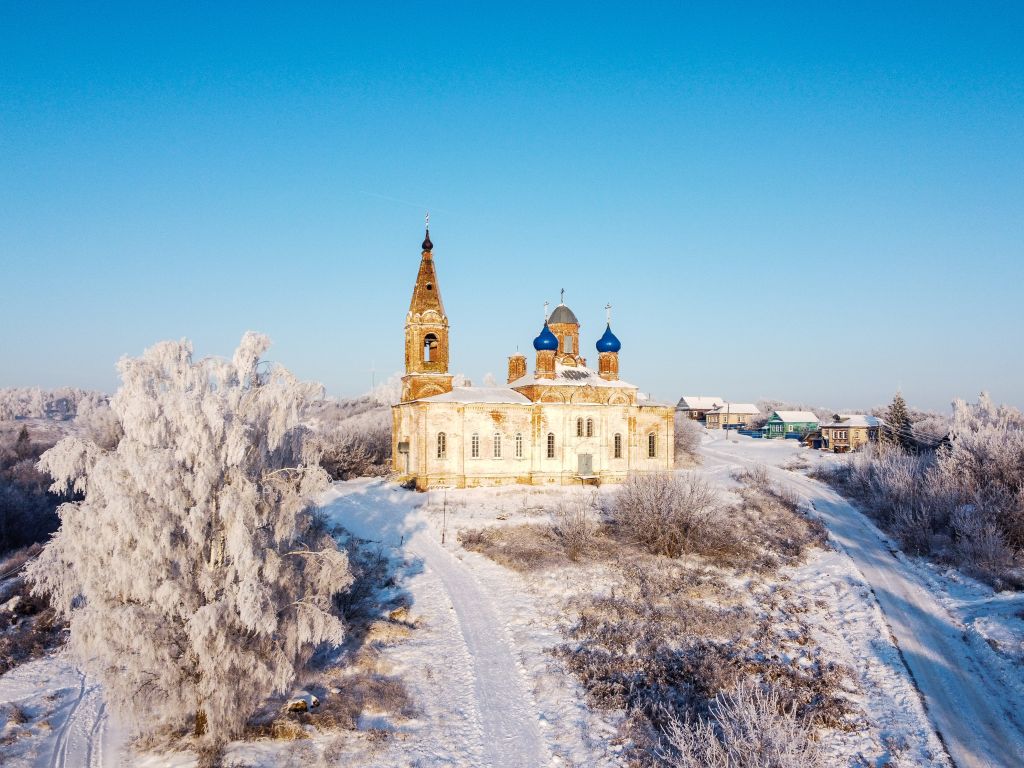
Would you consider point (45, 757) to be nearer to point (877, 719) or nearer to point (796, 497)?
point (877, 719)

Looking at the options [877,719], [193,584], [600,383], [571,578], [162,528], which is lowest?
[877,719]

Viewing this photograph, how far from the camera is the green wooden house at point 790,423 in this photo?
67.8 meters

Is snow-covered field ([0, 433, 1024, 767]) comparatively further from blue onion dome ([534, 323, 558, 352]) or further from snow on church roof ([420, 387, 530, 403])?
blue onion dome ([534, 323, 558, 352])

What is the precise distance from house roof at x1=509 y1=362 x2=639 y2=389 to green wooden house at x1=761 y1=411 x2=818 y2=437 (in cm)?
3847

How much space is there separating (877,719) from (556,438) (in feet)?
69.6

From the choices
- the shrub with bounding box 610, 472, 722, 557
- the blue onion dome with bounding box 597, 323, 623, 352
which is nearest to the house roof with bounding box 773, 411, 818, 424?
the blue onion dome with bounding box 597, 323, 623, 352

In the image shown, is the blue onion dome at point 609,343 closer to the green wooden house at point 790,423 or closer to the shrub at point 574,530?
the shrub at point 574,530

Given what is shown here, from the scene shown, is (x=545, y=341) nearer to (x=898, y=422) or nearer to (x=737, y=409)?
(x=898, y=422)

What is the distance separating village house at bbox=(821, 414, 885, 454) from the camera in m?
56.1

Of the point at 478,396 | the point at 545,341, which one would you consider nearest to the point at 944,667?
the point at 478,396

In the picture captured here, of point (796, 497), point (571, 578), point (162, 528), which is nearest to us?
point (162, 528)

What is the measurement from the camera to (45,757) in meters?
11.6

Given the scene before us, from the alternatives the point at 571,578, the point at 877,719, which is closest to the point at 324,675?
the point at 571,578

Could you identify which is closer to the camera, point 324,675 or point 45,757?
point 45,757
